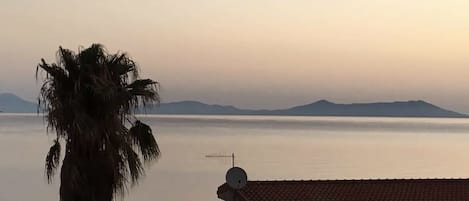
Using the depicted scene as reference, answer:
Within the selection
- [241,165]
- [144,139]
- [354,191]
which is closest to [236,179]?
[354,191]

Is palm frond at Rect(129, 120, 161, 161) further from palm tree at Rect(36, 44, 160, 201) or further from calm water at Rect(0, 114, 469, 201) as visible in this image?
calm water at Rect(0, 114, 469, 201)

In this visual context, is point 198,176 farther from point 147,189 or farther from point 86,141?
point 86,141

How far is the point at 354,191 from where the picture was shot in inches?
745

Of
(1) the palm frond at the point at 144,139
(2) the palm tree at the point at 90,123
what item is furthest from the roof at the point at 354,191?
(2) the palm tree at the point at 90,123

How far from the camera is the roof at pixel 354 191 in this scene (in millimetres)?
18391

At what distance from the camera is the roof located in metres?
18.4

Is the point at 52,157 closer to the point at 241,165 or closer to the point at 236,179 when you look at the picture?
Answer: the point at 236,179

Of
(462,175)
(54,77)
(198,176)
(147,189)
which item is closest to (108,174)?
(54,77)

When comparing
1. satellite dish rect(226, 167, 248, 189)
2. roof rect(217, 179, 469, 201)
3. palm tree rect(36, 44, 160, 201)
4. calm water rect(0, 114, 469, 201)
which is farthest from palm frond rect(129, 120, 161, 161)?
calm water rect(0, 114, 469, 201)

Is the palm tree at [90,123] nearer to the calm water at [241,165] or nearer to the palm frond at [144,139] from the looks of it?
the palm frond at [144,139]

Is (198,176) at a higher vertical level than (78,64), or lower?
lower

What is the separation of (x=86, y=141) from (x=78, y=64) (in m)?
1.61

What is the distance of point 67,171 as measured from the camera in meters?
12.5

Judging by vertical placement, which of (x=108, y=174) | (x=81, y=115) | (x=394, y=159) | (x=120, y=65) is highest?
(x=120, y=65)
